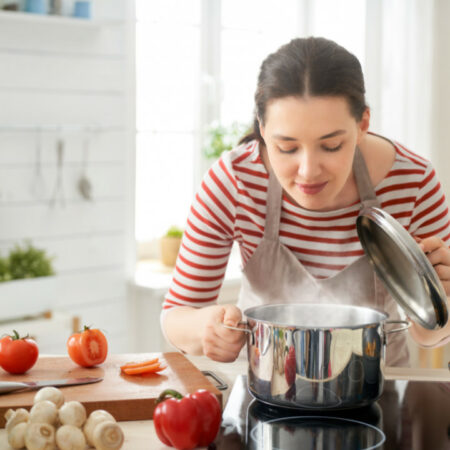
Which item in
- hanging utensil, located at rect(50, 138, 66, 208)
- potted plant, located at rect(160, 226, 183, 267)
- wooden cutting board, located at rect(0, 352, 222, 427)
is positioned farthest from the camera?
potted plant, located at rect(160, 226, 183, 267)

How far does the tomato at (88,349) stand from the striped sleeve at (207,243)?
27 cm

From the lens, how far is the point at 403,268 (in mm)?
1200

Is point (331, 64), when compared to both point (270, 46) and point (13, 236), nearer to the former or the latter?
point (13, 236)

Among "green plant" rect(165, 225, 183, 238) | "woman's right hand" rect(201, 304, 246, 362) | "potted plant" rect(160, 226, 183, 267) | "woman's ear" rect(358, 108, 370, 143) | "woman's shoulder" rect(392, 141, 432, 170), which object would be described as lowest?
"potted plant" rect(160, 226, 183, 267)

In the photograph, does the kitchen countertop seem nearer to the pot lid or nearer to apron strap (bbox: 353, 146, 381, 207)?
the pot lid

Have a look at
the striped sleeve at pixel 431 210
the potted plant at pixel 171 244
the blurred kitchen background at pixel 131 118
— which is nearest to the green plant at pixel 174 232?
the potted plant at pixel 171 244

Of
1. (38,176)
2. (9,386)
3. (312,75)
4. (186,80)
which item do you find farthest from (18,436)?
(186,80)

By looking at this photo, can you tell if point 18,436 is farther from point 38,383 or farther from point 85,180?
point 85,180

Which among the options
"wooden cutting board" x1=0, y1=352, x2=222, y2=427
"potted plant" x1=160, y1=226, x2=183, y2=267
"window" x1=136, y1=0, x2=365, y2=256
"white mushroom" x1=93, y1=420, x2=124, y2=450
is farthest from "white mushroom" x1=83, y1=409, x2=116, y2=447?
"window" x1=136, y1=0, x2=365, y2=256

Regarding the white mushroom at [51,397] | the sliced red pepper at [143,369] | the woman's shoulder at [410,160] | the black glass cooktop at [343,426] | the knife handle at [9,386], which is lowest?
the black glass cooktop at [343,426]

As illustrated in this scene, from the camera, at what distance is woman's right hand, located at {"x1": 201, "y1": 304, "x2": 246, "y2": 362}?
1.15m

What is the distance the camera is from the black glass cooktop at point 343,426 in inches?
38.0

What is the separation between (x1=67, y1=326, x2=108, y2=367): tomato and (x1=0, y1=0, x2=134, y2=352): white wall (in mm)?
1354

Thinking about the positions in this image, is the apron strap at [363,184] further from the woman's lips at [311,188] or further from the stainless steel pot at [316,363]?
the stainless steel pot at [316,363]
